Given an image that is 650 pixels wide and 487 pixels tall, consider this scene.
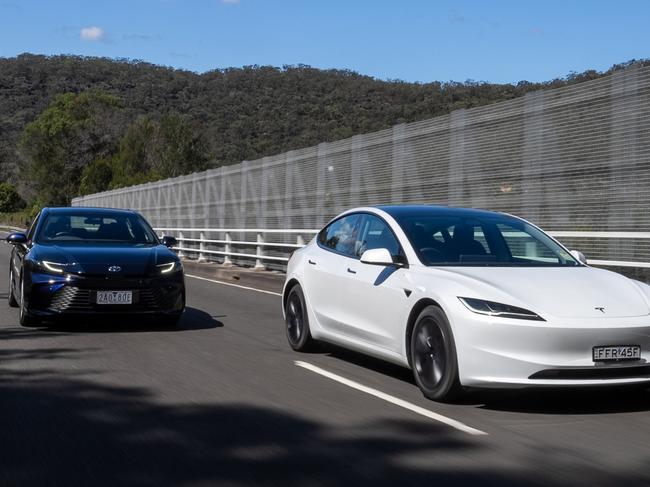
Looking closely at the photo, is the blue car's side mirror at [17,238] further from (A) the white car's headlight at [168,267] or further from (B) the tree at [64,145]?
(B) the tree at [64,145]

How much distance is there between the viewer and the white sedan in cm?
666

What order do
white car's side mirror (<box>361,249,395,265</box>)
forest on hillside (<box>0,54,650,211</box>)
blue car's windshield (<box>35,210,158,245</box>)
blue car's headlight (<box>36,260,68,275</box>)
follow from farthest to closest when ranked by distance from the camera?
forest on hillside (<box>0,54,650,211</box>)
blue car's windshield (<box>35,210,158,245</box>)
blue car's headlight (<box>36,260,68,275</box>)
white car's side mirror (<box>361,249,395,265</box>)

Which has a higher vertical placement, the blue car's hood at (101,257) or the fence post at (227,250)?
the blue car's hood at (101,257)

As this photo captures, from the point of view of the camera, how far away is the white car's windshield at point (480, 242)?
8055 mm

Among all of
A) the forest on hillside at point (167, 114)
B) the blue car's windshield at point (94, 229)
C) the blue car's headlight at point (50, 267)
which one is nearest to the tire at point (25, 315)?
the blue car's headlight at point (50, 267)

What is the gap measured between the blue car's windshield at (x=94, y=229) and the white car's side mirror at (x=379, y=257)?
5445mm

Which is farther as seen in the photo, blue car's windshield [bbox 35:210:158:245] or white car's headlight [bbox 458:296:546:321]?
blue car's windshield [bbox 35:210:158:245]

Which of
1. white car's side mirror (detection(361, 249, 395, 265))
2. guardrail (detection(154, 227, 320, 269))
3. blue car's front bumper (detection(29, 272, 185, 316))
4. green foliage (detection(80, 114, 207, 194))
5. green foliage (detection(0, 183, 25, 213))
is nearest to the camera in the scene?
white car's side mirror (detection(361, 249, 395, 265))

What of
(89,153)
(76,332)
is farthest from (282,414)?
(89,153)

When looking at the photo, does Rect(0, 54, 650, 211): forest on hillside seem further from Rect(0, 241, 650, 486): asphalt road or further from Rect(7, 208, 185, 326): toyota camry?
Rect(0, 241, 650, 486): asphalt road

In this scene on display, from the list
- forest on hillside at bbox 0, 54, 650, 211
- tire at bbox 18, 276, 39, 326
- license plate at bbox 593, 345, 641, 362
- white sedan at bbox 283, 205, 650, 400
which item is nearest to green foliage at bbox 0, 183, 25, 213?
forest on hillside at bbox 0, 54, 650, 211

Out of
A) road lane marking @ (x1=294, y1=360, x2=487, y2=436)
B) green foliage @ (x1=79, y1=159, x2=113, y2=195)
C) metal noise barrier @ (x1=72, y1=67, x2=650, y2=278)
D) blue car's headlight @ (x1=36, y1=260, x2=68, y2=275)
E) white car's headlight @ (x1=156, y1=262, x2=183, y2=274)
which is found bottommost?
road lane marking @ (x1=294, y1=360, x2=487, y2=436)

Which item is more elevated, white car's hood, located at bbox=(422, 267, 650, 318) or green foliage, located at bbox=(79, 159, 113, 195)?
green foliage, located at bbox=(79, 159, 113, 195)

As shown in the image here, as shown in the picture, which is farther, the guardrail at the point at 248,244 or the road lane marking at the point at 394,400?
the guardrail at the point at 248,244
